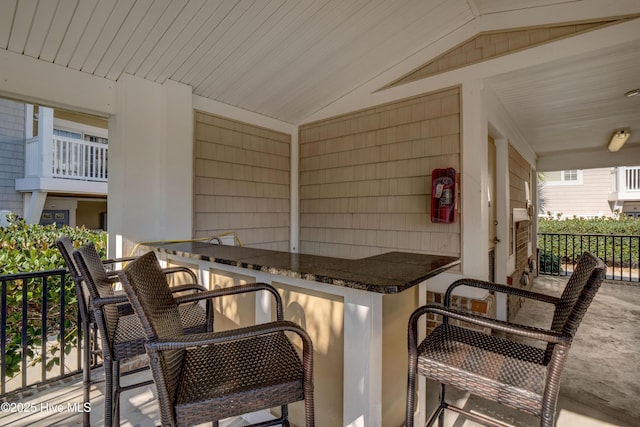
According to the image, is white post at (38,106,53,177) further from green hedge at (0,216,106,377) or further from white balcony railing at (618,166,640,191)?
white balcony railing at (618,166,640,191)

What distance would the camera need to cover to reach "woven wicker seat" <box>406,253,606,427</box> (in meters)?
1.09

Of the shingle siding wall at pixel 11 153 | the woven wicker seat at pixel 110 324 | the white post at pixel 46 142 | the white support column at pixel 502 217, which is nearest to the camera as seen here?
the woven wicker seat at pixel 110 324

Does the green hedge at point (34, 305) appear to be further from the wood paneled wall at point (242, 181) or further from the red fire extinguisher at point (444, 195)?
the red fire extinguisher at point (444, 195)

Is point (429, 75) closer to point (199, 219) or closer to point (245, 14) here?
point (245, 14)

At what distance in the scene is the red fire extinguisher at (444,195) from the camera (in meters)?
3.29

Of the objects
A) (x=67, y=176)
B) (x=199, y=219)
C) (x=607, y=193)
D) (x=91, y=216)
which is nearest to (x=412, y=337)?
(x=199, y=219)

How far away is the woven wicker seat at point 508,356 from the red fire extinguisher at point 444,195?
1.82m

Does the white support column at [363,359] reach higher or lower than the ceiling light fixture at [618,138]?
lower

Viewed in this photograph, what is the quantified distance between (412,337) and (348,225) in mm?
2989

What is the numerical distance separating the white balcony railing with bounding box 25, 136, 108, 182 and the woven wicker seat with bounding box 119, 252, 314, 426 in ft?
23.5

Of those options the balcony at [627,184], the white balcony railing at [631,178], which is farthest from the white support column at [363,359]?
the white balcony railing at [631,178]

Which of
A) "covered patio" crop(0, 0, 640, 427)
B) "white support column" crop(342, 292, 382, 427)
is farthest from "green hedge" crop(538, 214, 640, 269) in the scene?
"white support column" crop(342, 292, 382, 427)

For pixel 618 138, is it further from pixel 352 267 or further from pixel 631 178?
pixel 631 178

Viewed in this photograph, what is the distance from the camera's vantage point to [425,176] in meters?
3.61
